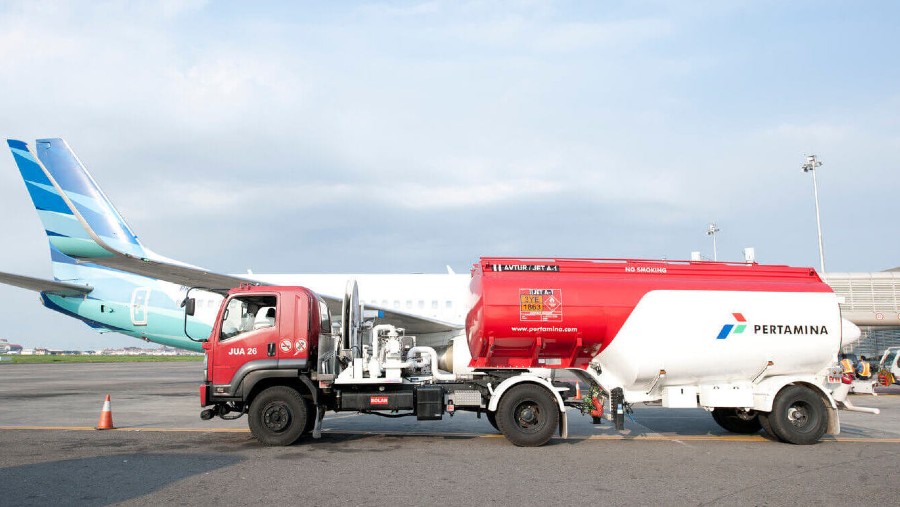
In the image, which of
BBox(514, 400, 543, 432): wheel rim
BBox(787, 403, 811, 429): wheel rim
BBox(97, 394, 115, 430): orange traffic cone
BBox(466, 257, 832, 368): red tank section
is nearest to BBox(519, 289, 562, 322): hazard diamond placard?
BBox(466, 257, 832, 368): red tank section

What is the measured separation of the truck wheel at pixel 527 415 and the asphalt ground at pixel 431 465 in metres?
0.24

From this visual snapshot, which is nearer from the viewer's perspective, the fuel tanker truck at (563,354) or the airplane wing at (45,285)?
the fuel tanker truck at (563,354)

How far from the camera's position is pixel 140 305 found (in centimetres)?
2258

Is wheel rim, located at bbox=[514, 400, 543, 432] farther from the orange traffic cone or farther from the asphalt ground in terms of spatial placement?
the orange traffic cone

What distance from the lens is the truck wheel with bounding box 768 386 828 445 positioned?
999 centimetres

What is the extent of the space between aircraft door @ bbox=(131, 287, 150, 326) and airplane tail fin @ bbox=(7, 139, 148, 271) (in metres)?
1.53

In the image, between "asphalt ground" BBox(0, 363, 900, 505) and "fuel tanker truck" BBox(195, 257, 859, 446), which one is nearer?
"asphalt ground" BBox(0, 363, 900, 505)

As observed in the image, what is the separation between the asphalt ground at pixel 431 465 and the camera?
654 centimetres

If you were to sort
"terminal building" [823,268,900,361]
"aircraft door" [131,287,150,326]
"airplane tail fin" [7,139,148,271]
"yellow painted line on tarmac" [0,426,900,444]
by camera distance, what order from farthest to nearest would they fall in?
"terminal building" [823,268,900,361], "aircraft door" [131,287,150,326], "airplane tail fin" [7,139,148,271], "yellow painted line on tarmac" [0,426,900,444]

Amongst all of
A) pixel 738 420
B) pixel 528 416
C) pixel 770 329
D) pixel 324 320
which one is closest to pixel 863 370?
pixel 738 420

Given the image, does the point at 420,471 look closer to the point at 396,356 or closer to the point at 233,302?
the point at 396,356

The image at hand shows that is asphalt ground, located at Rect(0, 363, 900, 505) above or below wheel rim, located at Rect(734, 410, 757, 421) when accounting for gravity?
below

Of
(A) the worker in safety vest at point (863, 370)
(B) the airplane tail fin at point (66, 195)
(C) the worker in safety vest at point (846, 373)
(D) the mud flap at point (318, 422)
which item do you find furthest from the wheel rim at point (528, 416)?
(B) the airplane tail fin at point (66, 195)

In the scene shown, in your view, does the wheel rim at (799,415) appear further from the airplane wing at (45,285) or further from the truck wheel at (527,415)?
the airplane wing at (45,285)
